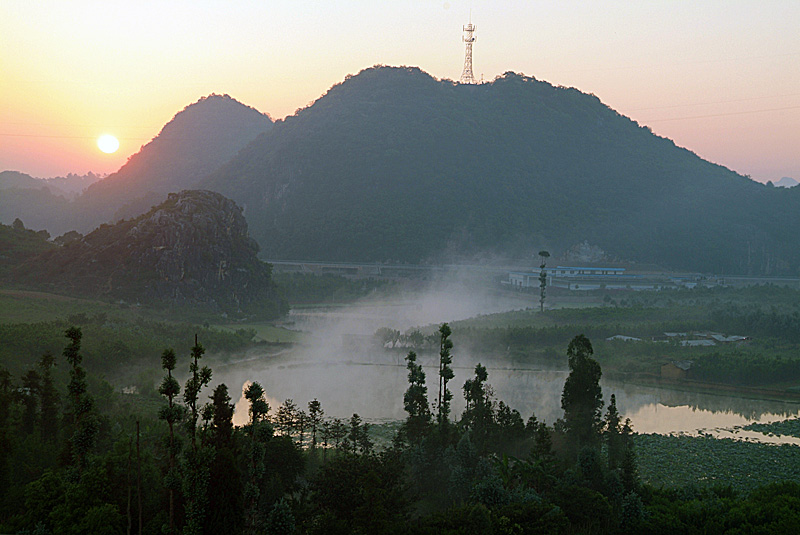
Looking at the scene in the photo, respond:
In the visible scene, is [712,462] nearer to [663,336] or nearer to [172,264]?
[663,336]

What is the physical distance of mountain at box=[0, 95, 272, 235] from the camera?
147m

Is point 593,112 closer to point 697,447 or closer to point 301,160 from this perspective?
point 301,160

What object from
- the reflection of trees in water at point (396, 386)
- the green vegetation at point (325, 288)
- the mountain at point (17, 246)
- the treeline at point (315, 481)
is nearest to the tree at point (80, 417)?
the treeline at point (315, 481)

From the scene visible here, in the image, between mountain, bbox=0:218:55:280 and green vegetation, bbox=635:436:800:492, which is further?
mountain, bbox=0:218:55:280

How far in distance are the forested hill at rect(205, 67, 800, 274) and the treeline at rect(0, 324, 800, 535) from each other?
85.4 m

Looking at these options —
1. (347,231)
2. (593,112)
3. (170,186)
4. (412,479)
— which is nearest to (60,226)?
(170,186)

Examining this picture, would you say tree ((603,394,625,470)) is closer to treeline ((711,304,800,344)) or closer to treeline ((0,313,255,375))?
treeline ((0,313,255,375))

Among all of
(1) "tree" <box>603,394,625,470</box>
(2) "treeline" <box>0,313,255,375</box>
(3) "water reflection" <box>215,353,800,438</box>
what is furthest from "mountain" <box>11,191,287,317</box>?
(1) "tree" <box>603,394,625,470</box>

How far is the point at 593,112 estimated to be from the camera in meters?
162

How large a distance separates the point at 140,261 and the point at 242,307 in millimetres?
9467

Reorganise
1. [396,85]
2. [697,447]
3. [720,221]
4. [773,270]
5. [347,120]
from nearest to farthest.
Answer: [697,447] < [773,270] < [720,221] < [347,120] < [396,85]

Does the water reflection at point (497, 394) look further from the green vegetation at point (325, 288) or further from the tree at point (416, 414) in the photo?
the green vegetation at point (325, 288)

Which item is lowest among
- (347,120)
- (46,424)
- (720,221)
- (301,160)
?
(46,424)

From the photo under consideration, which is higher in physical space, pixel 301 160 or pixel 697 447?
pixel 301 160
